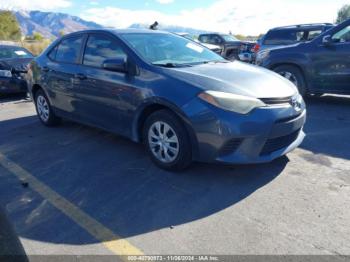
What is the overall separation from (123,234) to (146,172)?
1.22 metres

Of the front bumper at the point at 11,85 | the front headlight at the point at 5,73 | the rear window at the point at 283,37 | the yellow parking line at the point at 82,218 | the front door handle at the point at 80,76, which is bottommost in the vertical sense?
the yellow parking line at the point at 82,218

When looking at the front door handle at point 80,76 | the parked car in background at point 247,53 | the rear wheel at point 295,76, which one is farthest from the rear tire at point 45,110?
the parked car in background at point 247,53

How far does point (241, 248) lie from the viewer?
2.52 meters

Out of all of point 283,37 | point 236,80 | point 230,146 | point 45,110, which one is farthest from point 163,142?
point 283,37

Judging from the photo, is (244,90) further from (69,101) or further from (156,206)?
(69,101)

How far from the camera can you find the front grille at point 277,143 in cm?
350

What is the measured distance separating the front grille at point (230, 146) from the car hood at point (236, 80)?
0.49 meters

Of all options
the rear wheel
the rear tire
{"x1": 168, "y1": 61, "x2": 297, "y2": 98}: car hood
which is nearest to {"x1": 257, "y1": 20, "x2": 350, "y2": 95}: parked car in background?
the rear wheel

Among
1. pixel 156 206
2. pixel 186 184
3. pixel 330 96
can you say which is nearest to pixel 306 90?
pixel 330 96

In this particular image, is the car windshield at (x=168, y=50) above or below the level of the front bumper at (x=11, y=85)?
above

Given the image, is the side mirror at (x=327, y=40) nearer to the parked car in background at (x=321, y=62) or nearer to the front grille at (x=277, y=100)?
the parked car in background at (x=321, y=62)

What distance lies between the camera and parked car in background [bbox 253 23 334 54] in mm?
9836

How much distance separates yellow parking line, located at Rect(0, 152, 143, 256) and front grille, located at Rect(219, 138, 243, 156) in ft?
4.40

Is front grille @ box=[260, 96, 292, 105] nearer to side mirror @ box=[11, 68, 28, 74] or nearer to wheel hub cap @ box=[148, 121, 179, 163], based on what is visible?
wheel hub cap @ box=[148, 121, 179, 163]
